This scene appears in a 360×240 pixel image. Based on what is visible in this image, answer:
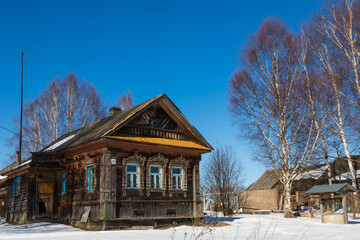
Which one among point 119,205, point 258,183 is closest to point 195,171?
point 119,205

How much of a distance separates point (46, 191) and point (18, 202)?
90.9 inches

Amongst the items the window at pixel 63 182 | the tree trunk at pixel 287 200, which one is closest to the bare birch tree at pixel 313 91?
the tree trunk at pixel 287 200

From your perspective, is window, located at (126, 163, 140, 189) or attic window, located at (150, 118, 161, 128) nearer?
window, located at (126, 163, 140, 189)

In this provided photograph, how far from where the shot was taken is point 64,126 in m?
29.9

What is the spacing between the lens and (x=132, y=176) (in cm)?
1568

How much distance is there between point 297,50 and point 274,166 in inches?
301

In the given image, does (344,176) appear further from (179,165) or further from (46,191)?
(46,191)

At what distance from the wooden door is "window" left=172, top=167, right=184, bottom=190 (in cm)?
652

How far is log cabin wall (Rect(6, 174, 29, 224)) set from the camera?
1871 centimetres

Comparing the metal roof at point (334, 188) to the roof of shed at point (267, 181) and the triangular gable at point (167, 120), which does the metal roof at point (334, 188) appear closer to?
the triangular gable at point (167, 120)

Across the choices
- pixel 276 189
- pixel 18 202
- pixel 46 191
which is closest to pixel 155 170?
pixel 46 191

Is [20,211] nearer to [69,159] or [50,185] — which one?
[50,185]

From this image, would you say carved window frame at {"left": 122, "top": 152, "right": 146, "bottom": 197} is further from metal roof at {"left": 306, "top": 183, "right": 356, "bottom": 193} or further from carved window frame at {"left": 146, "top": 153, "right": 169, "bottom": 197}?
metal roof at {"left": 306, "top": 183, "right": 356, "bottom": 193}

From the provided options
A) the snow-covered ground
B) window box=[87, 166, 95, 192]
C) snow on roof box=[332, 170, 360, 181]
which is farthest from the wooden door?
snow on roof box=[332, 170, 360, 181]
